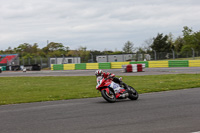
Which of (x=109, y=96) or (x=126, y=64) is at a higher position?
(x=126, y=64)

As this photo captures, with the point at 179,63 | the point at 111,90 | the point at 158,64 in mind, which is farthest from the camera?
the point at 158,64

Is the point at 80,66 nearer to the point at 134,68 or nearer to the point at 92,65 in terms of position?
the point at 92,65

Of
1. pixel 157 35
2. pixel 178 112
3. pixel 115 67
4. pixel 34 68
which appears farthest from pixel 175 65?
pixel 157 35

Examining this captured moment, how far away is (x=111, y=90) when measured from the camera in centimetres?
1070

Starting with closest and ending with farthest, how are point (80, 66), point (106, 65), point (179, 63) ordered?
1. point (179, 63)
2. point (106, 65)
3. point (80, 66)

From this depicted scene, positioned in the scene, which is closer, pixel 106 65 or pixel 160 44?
pixel 106 65

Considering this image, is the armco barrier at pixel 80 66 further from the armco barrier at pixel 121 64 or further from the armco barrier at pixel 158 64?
the armco barrier at pixel 158 64

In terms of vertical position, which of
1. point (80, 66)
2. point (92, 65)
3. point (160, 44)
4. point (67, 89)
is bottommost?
point (67, 89)

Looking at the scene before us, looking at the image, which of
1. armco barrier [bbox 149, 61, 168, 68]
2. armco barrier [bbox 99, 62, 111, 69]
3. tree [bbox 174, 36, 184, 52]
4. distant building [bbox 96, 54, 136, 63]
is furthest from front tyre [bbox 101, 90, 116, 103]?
tree [bbox 174, 36, 184, 52]

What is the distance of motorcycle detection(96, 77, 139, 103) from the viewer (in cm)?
1047

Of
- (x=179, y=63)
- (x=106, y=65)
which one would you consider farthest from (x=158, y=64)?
(x=106, y=65)

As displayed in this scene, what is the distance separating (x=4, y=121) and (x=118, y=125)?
109 inches

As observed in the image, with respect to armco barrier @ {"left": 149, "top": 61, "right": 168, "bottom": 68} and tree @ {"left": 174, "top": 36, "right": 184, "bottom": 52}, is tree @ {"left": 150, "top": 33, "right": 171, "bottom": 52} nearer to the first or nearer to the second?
tree @ {"left": 174, "top": 36, "right": 184, "bottom": 52}

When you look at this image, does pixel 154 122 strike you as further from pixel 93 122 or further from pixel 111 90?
pixel 111 90
